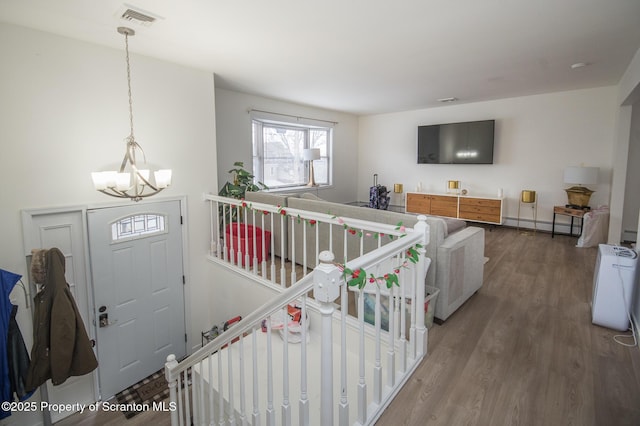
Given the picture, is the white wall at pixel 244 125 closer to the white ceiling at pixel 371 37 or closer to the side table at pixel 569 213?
the white ceiling at pixel 371 37

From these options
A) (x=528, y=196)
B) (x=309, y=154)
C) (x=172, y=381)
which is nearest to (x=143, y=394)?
(x=172, y=381)

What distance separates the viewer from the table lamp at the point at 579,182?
5.18 m

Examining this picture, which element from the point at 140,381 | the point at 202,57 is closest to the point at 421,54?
the point at 202,57

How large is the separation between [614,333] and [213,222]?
4235 millimetres

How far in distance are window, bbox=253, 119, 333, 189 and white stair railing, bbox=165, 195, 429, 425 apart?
3.78m

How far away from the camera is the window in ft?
20.5

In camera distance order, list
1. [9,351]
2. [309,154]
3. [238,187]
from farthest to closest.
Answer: [309,154], [238,187], [9,351]

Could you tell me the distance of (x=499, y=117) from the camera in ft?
21.0

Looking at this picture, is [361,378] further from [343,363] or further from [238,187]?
[238,187]

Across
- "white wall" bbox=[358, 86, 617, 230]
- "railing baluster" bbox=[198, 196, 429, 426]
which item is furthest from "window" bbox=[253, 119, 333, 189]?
"railing baluster" bbox=[198, 196, 429, 426]

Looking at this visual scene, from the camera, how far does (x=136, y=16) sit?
2.54 m

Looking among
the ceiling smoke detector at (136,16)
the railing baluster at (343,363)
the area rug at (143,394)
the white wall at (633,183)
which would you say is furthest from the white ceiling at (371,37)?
the area rug at (143,394)

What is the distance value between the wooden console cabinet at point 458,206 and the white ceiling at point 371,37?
2376 millimetres

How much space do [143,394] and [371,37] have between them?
14.2ft
